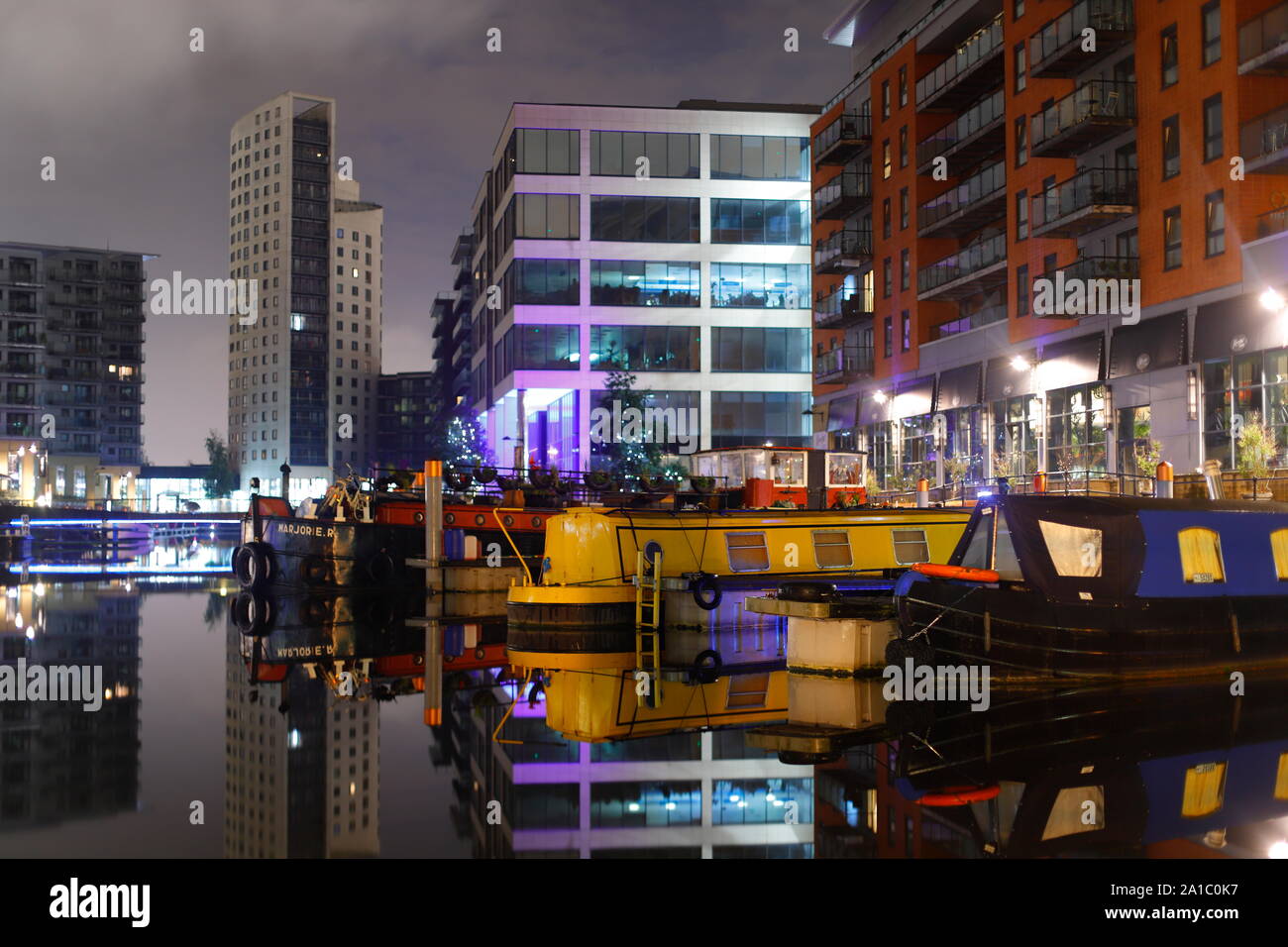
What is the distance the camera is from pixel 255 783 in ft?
38.1

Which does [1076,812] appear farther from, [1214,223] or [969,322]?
[969,322]

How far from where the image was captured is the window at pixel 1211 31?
3509cm

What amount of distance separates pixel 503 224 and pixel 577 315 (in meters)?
10.3

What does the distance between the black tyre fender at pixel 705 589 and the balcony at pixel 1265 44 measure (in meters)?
22.0

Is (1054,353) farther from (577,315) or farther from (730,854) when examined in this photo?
(730,854)

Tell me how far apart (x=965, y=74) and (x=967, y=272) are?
834 centimetres

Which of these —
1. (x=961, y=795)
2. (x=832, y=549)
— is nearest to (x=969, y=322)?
(x=832, y=549)

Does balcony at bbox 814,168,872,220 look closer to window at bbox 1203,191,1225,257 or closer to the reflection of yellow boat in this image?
window at bbox 1203,191,1225,257

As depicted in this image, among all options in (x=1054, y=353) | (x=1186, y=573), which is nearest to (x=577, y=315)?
(x=1054, y=353)

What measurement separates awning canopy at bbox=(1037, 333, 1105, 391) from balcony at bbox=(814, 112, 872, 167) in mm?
21893

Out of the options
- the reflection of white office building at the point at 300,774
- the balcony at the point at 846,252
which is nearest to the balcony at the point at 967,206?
the balcony at the point at 846,252

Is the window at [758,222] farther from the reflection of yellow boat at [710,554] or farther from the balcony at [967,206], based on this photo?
the reflection of yellow boat at [710,554]

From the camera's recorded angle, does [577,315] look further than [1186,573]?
Yes

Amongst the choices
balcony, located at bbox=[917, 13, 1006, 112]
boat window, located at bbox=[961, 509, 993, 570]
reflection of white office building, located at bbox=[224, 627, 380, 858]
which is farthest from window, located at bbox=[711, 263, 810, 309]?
reflection of white office building, located at bbox=[224, 627, 380, 858]
